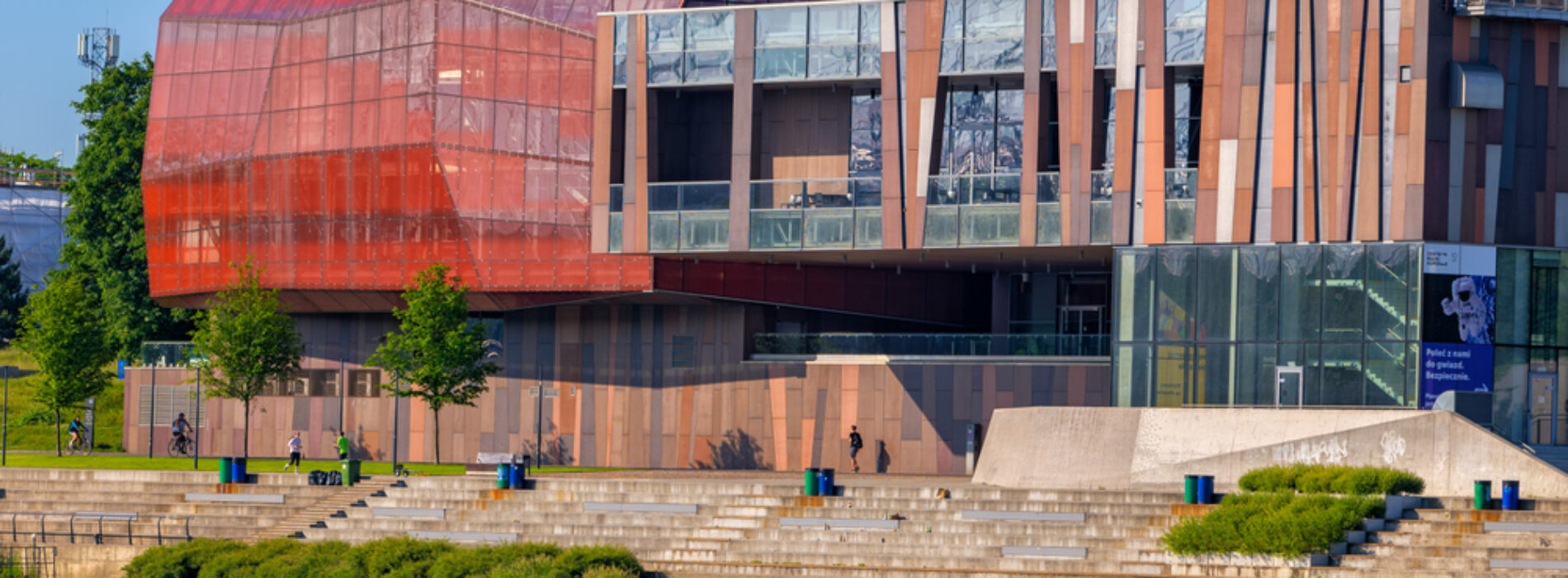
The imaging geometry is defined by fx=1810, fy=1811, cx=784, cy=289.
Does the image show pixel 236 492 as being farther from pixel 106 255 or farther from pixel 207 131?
pixel 106 255

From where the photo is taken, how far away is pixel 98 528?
39469mm

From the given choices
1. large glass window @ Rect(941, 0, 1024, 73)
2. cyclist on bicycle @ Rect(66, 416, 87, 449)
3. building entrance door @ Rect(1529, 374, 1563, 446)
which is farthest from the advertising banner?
cyclist on bicycle @ Rect(66, 416, 87, 449)

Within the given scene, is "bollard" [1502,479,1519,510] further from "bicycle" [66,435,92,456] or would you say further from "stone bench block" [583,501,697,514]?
"bicycle" [66,435,92,456]

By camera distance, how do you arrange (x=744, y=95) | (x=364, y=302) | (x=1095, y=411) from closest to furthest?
(x=1095, y=411)
(x=744, y=95)
(x=364, y=302)

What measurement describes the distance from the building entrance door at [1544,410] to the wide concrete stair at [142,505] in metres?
26.5

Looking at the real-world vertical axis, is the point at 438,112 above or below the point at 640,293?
above

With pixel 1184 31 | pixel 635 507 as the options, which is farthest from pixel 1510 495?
pixel 635 507

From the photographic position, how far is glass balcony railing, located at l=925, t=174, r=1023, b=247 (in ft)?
143

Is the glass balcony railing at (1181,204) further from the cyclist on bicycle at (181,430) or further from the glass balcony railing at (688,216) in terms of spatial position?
the cyclist on bicycle at (181,430)

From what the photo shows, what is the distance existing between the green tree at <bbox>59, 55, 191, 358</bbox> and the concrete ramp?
39532mm

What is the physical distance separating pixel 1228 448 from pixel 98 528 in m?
24.1

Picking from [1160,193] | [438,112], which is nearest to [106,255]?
[438,112]

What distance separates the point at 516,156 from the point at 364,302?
7.56 metres

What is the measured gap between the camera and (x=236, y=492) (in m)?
40.9
